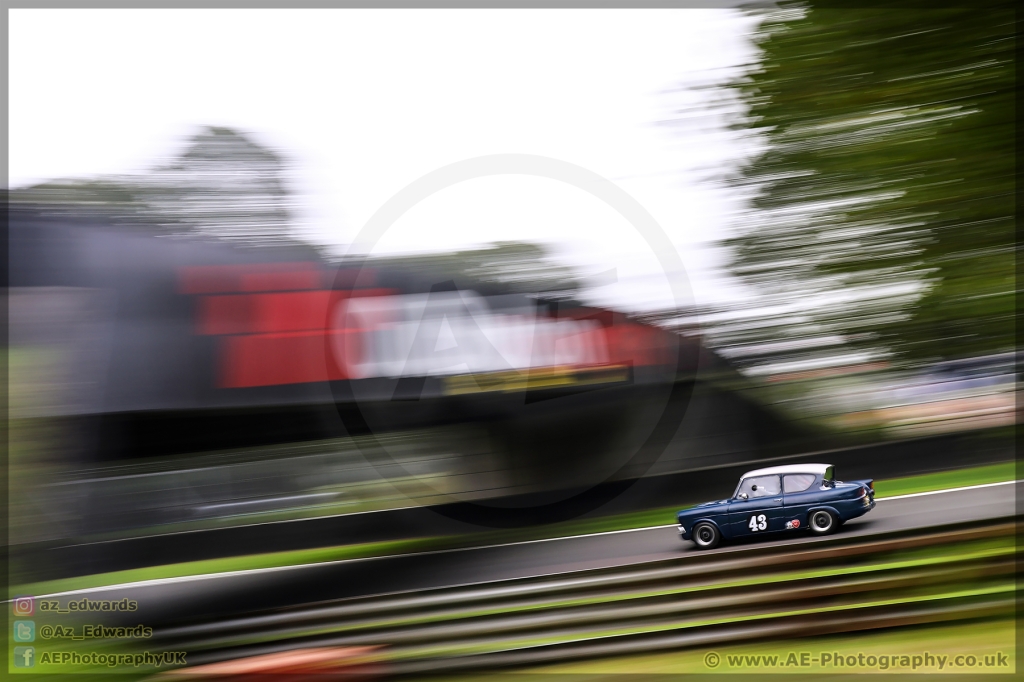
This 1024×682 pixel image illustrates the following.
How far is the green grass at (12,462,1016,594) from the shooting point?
2701mm

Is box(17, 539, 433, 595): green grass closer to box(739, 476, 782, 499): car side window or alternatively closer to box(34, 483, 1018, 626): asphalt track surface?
box(34, 483, 1018, 626): asphalt track surface

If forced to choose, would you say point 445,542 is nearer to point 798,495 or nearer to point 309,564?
point 309,564

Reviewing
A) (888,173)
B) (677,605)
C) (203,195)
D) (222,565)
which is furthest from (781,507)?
(203,195)

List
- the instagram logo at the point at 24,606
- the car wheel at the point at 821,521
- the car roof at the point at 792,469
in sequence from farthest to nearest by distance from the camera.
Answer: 1. the instagram logo at the point at 24,606
2. the car roof at the point at 792,469
3. the car wheel at the point at 821,521

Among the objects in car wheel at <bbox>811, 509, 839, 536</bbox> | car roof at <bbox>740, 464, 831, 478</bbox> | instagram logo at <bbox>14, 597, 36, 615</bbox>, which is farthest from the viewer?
instagram logo at <bbox>14, 597, 36, 615</bbox>

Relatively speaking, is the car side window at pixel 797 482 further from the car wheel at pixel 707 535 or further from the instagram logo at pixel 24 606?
the instagram logo at pixel 24 606

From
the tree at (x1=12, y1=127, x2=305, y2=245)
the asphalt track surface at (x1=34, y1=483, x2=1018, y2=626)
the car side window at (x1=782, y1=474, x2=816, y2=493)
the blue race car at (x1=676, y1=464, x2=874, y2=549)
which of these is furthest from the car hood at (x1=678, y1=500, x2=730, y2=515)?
the tree at (x1=12, y1=127, x2=305, y2=245)

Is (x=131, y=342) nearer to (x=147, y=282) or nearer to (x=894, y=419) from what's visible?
(x=147, y=282)

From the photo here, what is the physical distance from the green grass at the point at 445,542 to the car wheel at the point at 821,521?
0.27 meters

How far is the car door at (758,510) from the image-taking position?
2582mm

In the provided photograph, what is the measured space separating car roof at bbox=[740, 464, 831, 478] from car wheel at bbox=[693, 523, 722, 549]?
272mm

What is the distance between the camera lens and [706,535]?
8.64 ft

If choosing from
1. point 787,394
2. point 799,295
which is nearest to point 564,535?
point 787,394

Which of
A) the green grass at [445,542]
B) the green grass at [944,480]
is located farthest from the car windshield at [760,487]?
the green grass at [944,480]
